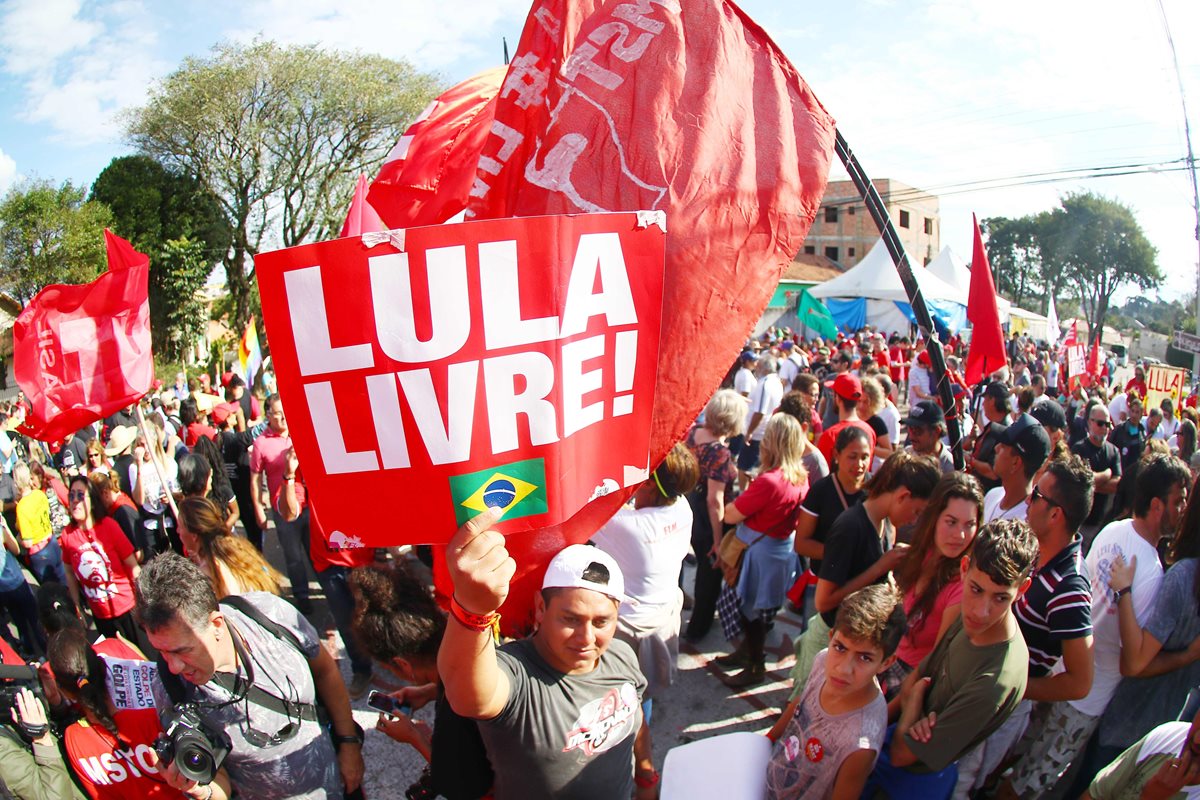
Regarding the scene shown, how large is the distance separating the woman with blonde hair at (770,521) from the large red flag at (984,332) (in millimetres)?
2047

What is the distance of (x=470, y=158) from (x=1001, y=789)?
12.7ft

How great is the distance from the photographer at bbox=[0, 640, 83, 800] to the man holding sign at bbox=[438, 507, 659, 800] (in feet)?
5.21

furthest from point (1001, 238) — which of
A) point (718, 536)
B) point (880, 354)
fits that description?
point (718, 536)

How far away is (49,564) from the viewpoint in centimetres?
527

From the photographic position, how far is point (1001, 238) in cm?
5994

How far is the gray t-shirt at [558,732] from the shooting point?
198cm

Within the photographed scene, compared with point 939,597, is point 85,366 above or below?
above

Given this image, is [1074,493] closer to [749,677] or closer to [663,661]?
[663,661]

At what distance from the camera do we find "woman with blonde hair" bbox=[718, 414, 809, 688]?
13.9 ft

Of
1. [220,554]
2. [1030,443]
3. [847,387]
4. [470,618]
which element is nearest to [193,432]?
[220,554]

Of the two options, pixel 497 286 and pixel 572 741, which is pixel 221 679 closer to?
pixel 572 741

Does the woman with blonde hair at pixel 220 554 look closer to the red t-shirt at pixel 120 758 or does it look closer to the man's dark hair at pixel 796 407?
the red t-shirt at pixel 120 758

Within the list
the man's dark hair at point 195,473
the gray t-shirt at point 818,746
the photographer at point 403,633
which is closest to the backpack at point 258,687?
the photographer at point 403,633

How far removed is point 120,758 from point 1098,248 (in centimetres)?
6556
